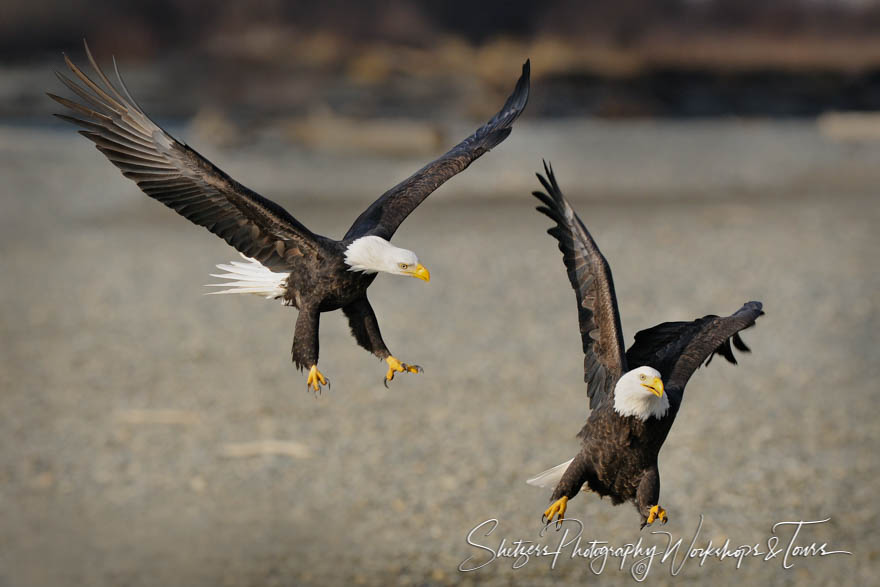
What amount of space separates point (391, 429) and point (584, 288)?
113 feet

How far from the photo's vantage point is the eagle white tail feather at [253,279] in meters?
3.88

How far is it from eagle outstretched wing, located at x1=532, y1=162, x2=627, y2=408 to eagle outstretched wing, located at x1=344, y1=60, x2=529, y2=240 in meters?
0.45

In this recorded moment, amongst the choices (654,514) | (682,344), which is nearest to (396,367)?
(654,514)

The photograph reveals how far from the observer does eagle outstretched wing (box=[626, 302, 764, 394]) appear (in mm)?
4430

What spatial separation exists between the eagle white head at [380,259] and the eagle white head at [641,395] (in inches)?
36.3

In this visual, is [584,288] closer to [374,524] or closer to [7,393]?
[374,524]

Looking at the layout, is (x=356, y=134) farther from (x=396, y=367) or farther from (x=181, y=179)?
(x=396, y=367)

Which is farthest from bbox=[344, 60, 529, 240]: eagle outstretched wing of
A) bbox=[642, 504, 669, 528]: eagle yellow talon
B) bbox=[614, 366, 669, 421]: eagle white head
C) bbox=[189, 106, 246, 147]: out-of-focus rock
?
bbox=[189, 106, 246, 147]: out-of-focus rock

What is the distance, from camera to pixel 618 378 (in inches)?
167

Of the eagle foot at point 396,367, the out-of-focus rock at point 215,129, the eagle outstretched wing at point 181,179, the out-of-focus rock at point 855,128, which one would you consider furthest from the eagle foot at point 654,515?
the out-of-focus rock at point 855,128

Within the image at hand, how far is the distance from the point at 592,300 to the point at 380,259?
1.40 meters

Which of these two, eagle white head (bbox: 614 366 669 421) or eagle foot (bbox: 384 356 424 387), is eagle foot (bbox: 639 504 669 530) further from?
eagle foot (bbox: 384 356 424 387)

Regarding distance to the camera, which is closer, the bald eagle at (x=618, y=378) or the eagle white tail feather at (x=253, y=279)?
the eagle white tail feather at (x=253, y=279)

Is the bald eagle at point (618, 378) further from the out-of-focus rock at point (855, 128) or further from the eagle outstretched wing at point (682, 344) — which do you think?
the out-of-focus rock at point (855, 128)
